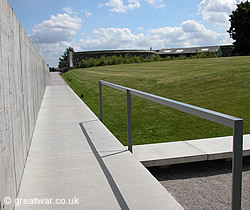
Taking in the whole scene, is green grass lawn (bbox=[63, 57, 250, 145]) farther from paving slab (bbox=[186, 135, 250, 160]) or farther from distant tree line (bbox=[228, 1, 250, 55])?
distant tree line (bbox=[228, 1, 250, 55])

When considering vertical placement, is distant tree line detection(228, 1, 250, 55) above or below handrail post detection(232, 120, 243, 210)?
above

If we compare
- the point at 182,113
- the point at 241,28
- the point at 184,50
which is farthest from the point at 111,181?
the point at 184,50

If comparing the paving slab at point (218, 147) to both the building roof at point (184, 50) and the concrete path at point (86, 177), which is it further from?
the building roof at point (184, 50)

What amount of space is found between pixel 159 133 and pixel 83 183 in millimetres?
3628

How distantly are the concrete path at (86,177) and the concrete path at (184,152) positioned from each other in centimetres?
28

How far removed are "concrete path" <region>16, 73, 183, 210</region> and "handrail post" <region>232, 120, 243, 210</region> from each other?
2.43 feet

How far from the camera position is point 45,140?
5.54 metres

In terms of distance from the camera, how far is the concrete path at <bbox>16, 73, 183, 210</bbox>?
2930mm

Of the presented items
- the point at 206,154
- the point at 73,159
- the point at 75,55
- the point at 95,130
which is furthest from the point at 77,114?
the point at 75,55

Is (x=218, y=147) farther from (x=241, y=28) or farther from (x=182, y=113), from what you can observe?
(x=241, y=28)

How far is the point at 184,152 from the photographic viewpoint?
181 inches

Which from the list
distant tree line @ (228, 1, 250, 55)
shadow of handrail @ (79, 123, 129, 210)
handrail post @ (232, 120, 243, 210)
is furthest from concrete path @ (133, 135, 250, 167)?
distant tree line @ (228, 1, 250, 55)

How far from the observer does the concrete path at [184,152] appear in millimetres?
4375

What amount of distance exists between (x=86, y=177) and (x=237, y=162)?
199 cm
